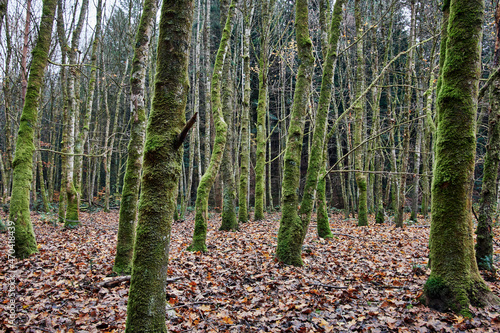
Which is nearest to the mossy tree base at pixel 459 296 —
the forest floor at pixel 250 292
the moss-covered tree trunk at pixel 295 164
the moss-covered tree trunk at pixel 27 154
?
the forest floor at pixel 250 292

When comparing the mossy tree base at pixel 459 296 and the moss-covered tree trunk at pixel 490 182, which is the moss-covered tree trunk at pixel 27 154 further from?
the moss-covered tree trunk at pixel 490 182

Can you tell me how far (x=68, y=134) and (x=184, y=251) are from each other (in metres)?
6.92

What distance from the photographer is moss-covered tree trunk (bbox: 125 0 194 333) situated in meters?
2.21

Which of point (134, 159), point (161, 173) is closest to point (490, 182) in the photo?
point (161, 173)

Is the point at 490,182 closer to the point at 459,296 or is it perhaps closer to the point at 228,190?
the point at 459,296

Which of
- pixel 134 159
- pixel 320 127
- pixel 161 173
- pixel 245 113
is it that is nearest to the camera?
pixel 161 173

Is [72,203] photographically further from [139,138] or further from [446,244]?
[446,244]

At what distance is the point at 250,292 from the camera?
442cm

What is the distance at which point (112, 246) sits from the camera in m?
7.45

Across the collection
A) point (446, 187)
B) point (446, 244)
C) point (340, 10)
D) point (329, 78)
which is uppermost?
point (340, 10)

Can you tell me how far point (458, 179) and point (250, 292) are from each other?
3303mm

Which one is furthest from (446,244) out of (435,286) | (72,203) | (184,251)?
(72,203)

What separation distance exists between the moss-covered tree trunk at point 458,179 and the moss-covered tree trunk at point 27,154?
7438 mm

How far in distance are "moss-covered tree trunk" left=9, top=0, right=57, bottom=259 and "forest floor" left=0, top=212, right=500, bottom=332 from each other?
0.50m
